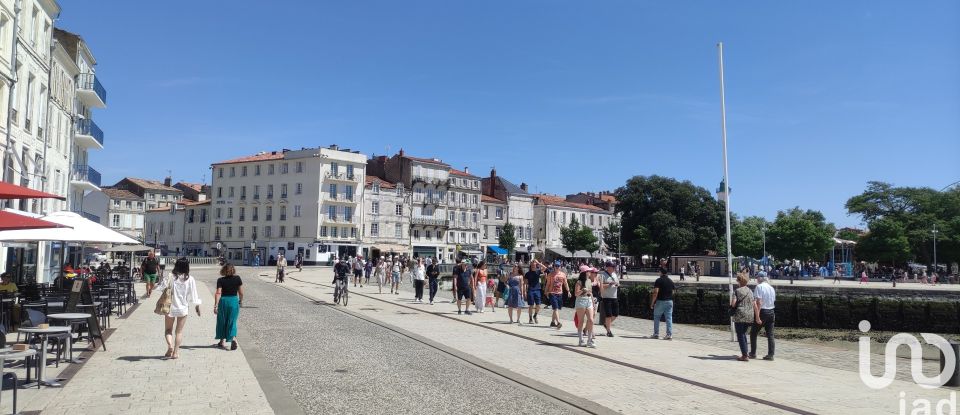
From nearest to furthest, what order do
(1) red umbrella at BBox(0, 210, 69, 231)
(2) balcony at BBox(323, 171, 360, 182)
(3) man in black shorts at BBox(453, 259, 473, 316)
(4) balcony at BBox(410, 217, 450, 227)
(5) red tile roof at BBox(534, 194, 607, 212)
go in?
(1) red umbrella at BBox(0, 210, 69, 231) → (3) man in black shorts at BBox(453, 259, 473, 316) → (2) balcony at BBox(323, 171, 360, 182) → (4) balcony at BBox(410, 217, 450, 227) → (5) red tile roof at BBox(534, 194, 607, 212)

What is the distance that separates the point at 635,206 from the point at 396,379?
6768 centimetres

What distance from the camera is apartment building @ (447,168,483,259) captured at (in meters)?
82.5

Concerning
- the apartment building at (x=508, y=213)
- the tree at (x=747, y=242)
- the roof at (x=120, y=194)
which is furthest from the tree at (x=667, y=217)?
the roof at (x=120, y=194)

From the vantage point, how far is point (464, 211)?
3312 inches

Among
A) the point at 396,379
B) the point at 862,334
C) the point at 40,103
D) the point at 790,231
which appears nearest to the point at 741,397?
the point at 396,379

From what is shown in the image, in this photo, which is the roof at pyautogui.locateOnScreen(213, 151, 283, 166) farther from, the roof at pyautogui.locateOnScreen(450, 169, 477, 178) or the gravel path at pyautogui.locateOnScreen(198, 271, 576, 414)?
the gravel path at pyautogui.locateOnScreen(198, 271, 576, 414)

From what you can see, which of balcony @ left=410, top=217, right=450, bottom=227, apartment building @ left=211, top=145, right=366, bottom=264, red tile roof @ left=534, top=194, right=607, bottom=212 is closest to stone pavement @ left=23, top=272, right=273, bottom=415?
apartment building @ left=211, top=145, right=366, bottom=264

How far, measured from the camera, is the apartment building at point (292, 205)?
236 ft

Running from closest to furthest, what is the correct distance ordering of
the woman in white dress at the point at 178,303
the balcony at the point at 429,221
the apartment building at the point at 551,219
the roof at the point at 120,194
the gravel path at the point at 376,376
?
the gravel path at the point at 376,376 < the woman in white dress at the point at 178,303 < the balcony at the point at 429,221 < the roof at the point at 120,194 < the apartment building at the point at 551,219

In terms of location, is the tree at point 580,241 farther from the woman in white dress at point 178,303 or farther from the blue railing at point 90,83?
the woman in white dress at point 178,303

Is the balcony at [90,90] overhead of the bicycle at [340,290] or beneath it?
overhead

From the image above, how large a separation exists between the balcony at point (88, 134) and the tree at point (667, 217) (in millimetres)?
52403

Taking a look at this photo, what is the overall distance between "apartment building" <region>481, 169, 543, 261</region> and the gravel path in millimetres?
72564

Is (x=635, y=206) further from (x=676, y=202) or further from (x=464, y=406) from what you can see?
(x=464, y=406)
